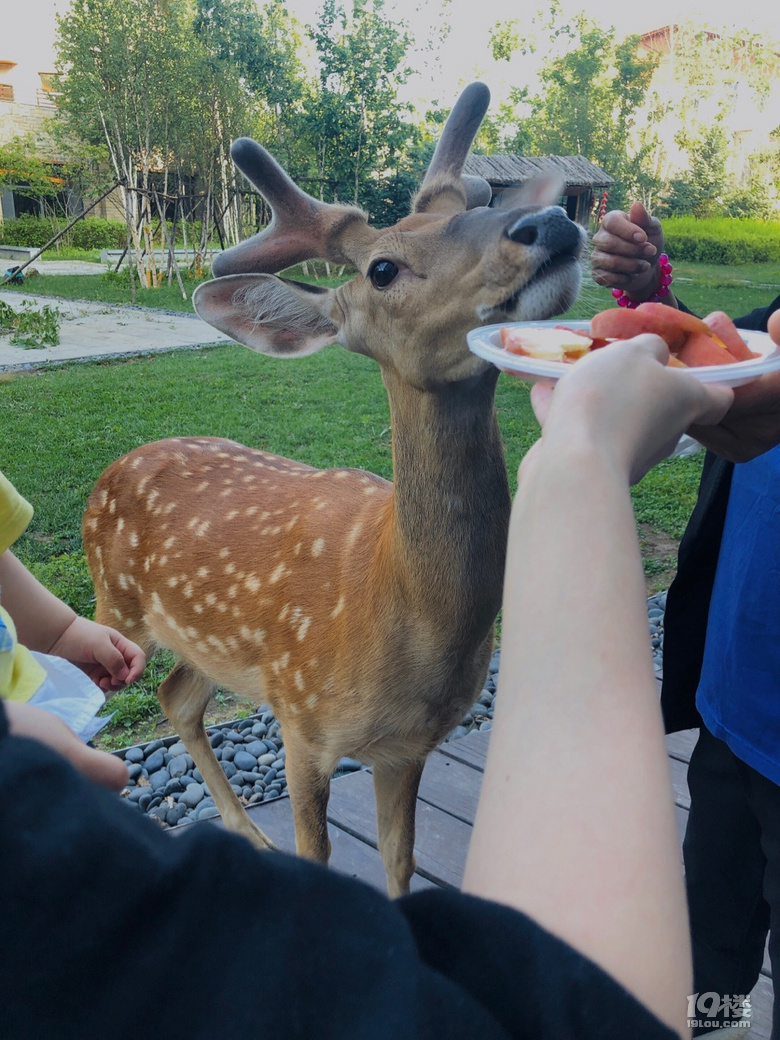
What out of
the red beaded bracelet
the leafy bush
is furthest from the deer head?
the leafy bush

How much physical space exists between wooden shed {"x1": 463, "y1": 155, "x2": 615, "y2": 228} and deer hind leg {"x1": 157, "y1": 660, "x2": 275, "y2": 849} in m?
7.66

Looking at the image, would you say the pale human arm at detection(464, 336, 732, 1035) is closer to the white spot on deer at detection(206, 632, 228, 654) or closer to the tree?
the white spot on deer at detection(206, 632, 228, 654)

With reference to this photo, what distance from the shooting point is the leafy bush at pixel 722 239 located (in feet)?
50.8

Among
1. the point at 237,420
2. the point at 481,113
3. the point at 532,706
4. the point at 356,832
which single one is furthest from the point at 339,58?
the point at 532,706

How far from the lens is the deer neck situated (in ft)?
6.13

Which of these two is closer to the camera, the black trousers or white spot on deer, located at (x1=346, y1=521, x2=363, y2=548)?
the black trousers

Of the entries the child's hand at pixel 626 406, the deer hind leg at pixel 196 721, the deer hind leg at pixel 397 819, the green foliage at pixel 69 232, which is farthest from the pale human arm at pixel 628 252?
the green foliage at pixel 69 232

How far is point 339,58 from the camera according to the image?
44.0 ft

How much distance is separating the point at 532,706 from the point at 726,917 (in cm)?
145

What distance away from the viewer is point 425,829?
2508 mm

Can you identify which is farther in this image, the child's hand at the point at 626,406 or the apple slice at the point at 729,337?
the apple slice at the point at 729,337

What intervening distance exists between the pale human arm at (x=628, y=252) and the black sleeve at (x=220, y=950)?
4.78ft

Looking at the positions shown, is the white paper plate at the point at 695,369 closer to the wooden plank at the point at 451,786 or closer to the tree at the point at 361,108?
the wooden plank at the point at 451,786

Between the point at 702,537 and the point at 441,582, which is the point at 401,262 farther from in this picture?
the point at 702,537
